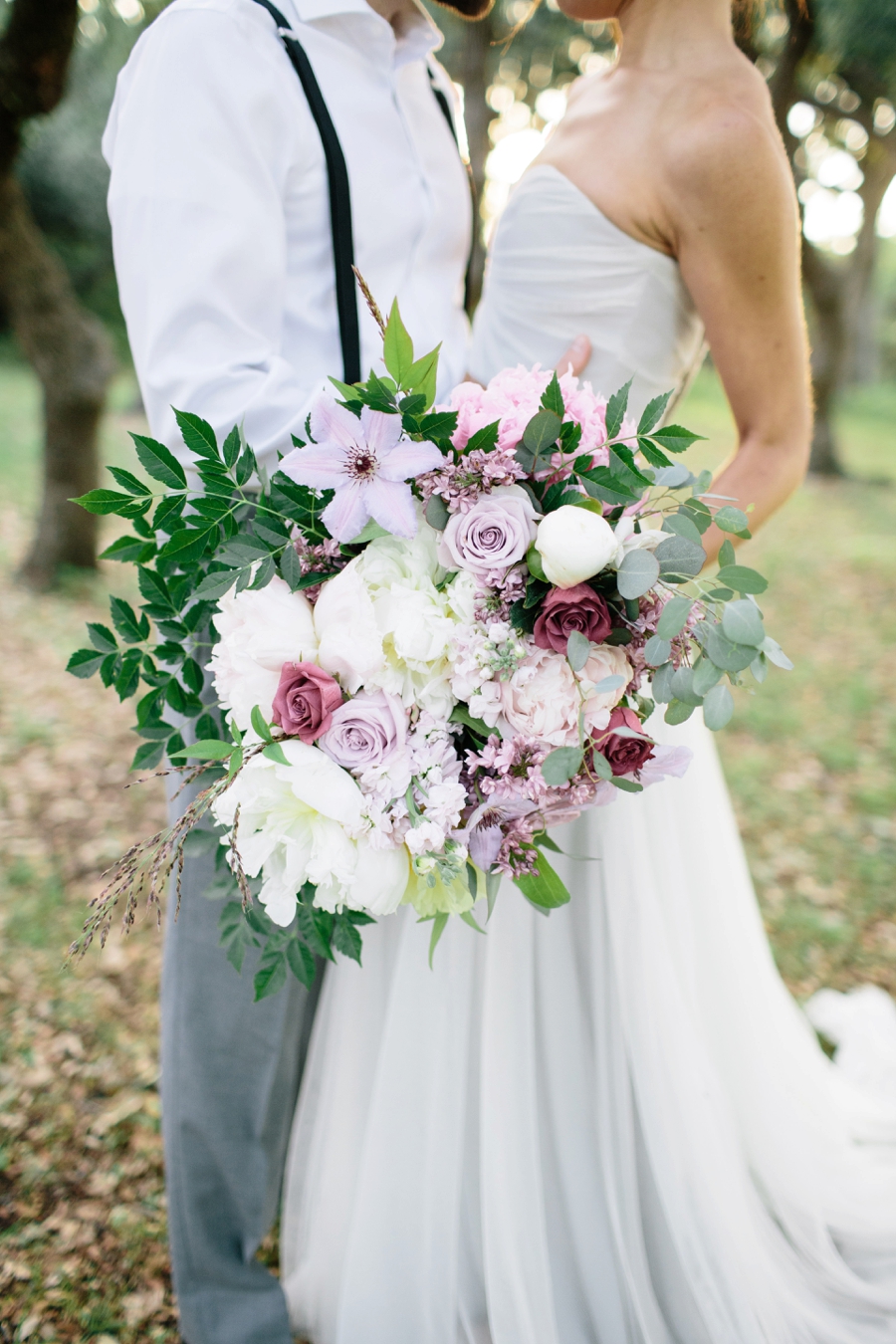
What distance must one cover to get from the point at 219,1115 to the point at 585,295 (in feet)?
6.06

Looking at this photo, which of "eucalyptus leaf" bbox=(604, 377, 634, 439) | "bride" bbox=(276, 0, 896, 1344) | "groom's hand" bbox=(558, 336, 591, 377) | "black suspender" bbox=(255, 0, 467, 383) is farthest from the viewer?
"groom's hand" bbox=(558, 336, 591, 377)

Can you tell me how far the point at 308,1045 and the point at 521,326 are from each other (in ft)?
5.49

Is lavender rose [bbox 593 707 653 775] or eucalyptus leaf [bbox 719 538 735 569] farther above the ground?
eucalyptus leaf [bbox 719 538 735 569]

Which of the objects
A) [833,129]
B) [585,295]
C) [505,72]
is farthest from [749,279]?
[833,129]

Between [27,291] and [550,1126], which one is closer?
[550,1126]

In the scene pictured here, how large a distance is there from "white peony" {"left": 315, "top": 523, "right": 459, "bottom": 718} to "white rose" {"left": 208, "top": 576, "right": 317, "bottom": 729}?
0.03m

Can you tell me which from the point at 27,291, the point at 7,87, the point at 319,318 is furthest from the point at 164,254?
the point at 27,291

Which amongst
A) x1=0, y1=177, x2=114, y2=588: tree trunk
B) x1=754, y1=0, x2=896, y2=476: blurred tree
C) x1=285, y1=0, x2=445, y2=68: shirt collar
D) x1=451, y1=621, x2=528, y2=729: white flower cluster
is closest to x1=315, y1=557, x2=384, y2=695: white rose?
x1=451, y1=621, x2=528, y2=729: white flower cluster

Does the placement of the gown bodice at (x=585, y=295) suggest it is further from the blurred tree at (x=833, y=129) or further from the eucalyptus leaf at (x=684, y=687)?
the blurred tree at (x=833, y=129)

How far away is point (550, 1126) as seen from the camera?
6.18ft

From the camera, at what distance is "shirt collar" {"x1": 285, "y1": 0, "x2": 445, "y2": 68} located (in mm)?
1668

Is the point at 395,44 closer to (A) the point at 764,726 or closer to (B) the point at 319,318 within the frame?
(B) the point at 319,318

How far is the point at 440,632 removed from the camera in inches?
45.8

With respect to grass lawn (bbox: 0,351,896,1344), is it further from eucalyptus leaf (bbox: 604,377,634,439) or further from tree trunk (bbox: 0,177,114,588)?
eucalyptus leaf (bbox: 604,377,634,439)
